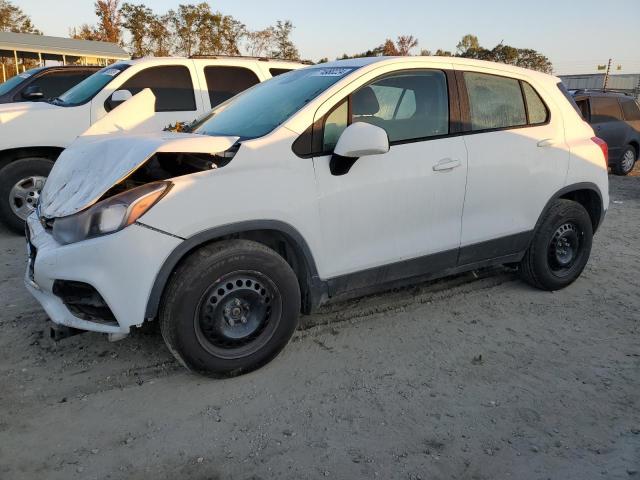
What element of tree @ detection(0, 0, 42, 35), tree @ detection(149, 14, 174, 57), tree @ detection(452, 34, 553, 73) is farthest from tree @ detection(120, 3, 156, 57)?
tree @ detection(452, 34, 553, 73)

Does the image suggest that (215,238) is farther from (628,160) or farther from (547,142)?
(628,160)

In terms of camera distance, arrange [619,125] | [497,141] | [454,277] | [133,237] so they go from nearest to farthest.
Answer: [133,237] < [497,141] < [454,277] < [619,125]

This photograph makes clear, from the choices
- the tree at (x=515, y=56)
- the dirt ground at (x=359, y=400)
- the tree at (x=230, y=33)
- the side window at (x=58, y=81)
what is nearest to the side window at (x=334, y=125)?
the dirt ground at (x=359, y=400)

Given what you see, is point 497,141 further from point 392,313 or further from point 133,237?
point 133,237

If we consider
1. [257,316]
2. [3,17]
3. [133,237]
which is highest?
[3,17]

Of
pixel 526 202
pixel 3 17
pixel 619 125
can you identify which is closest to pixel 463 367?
pixel 526 202

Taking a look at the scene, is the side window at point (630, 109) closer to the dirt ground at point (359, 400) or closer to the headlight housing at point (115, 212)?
the dirt ground at point (359, 400)

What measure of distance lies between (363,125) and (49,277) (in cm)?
196

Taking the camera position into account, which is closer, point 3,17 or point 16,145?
point 16,145

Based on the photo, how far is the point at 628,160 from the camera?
11945 mm

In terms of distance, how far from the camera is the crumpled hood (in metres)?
2.89

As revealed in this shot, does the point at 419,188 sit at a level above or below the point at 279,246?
above

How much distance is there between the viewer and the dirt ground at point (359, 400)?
8.09ft

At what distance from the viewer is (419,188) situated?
3537 millimetres
